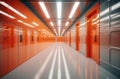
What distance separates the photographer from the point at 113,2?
453 cm

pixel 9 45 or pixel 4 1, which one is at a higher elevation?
pixel 4 1

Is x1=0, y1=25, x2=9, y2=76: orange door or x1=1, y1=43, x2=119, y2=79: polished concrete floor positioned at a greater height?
x1=0, y1=25, x2=9, y2=76: orange door

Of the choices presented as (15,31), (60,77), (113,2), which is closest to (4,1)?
(15,31)

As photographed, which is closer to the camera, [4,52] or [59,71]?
[4,52]

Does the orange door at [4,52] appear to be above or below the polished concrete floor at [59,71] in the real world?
above

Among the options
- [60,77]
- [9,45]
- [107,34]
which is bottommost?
[60,77]

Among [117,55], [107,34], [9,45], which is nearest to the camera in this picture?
[117,55]

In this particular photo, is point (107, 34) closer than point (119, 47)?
No

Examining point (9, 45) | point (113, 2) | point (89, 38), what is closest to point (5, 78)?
point (9, 45)

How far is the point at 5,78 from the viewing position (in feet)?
13.0

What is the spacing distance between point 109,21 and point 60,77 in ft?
8.61

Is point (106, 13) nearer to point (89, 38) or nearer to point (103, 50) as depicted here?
point (103, 50)

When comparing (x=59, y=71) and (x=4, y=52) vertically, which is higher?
(x=4, y=52)

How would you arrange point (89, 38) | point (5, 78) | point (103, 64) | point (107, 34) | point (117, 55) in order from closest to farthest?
point (5, 78) → point (117, 55) → point (107, 34) → point (103, 64) → point (89, 38)
